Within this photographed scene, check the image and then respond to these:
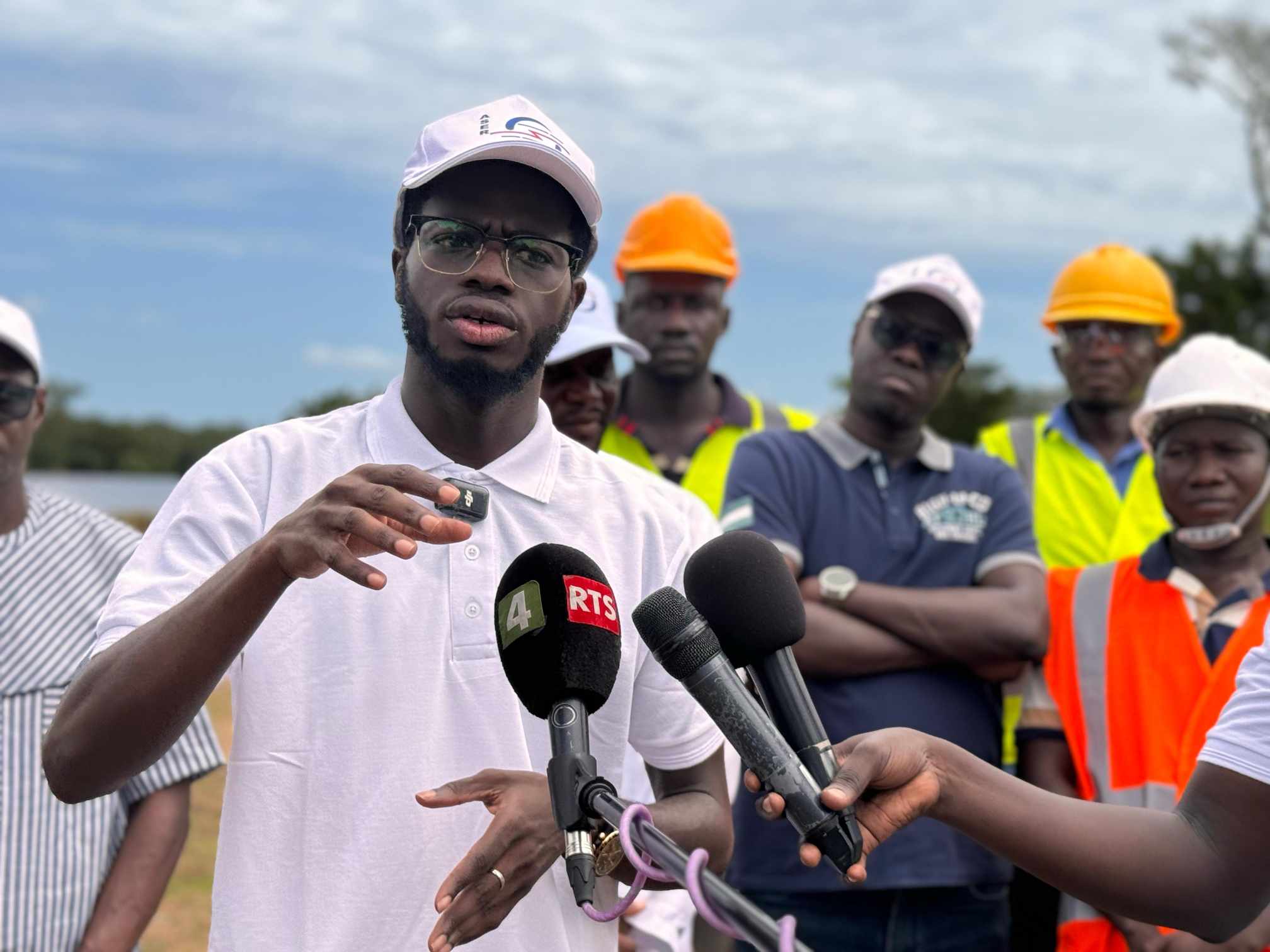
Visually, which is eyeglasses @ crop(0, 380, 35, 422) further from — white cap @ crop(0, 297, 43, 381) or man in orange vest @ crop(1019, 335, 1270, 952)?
man in orange vest @ crop(1019, 335, 1270, 952)

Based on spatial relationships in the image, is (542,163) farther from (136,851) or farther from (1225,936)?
(136,851)

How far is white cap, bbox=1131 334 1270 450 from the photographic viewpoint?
4.29m

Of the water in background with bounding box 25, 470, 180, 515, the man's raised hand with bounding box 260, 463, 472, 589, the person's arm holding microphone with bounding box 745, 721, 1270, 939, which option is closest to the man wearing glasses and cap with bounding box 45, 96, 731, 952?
the man's raised hand with bounding box 260, 463, 472, 589

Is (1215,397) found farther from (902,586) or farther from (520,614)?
(520,614)

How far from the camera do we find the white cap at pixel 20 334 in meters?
4.03

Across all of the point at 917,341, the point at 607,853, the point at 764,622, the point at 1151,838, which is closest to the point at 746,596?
the point at 764,622

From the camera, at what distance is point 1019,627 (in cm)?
429

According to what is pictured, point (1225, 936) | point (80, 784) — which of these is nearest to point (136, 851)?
point (80, 784)

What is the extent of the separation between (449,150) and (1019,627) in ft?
7.89

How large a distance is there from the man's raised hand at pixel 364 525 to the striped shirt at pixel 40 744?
1810 mm

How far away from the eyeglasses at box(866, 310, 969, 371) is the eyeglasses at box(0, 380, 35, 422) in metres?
2.67

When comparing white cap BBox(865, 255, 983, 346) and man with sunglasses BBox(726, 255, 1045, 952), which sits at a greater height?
white cap BBox(865, 255, 983, 346)

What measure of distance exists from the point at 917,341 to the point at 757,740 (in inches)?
126

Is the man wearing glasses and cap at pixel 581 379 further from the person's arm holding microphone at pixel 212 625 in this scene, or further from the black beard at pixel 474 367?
the person's arm holding microphone at pixel 212 625
